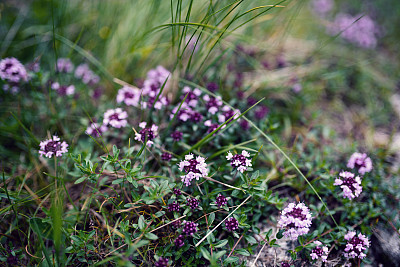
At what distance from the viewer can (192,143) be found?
8.75 ft

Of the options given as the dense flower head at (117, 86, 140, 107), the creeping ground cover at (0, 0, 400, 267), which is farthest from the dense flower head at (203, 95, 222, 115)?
the dense flower head at (117, 86, 140, 107)

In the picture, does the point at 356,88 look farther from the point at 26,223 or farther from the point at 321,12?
Answer: the point at 26,223

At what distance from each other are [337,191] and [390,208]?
0.68 m

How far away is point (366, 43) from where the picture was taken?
13.8ft

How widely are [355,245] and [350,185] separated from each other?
465 mm

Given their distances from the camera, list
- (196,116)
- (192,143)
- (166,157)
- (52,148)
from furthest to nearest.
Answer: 1. (192,143)
2. (196,116)
3. (166,157)
4. (52,148)

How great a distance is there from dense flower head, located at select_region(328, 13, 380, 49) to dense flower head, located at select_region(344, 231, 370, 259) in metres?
3.48

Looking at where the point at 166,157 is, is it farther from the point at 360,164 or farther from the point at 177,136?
the point at 360,164

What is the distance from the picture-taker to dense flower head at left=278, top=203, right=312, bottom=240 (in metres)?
1.83

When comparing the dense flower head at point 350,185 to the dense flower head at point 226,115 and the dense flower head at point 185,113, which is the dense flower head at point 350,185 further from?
the dense flower head at point 185,113

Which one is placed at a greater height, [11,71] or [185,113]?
[11,71]

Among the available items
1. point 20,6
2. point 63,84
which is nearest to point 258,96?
point 63,84

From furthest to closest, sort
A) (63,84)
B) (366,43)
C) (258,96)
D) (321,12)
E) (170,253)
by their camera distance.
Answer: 1. (321,12)
2. (366,43)
3. (258,96)
4. (63,84)
5. (170,253)

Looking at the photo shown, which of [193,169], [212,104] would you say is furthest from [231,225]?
[212,104]
